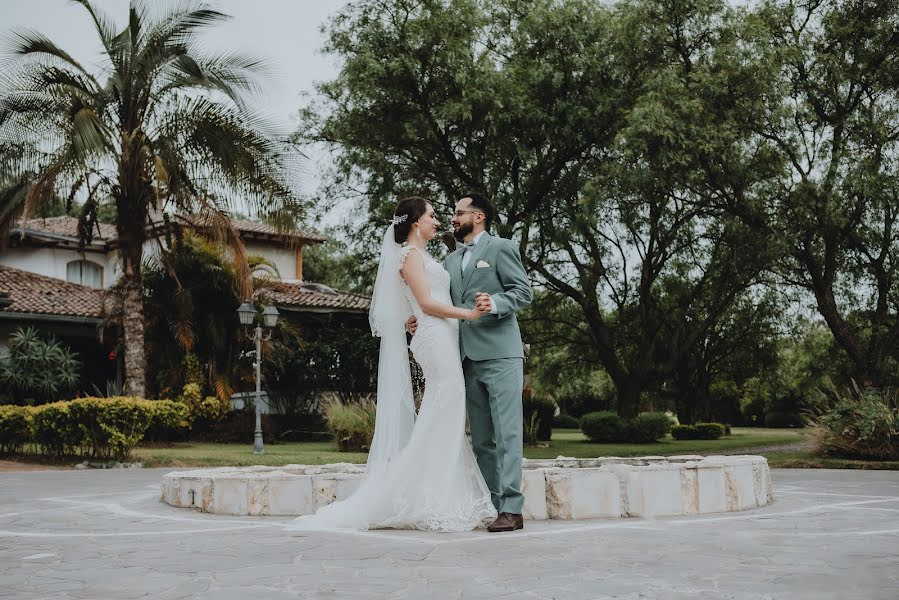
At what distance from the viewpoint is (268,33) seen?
1858 cm

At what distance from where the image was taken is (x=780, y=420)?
1895 inches

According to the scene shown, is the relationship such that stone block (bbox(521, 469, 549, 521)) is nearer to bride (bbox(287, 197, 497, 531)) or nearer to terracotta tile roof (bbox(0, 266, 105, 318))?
bride (bbox(287, 197, 497, 531))

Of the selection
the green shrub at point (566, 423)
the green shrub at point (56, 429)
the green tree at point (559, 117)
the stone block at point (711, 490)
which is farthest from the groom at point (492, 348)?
the green shrub at point (566, 423)

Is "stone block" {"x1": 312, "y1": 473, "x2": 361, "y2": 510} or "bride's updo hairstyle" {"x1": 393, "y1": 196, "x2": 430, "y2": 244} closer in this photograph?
"bride's updo hairstyle" {"x1": 393, "y1": 196, "x2": 430, "y2": 244}

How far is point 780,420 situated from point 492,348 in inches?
1786

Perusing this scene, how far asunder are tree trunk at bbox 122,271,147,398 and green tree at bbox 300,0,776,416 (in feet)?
19.4

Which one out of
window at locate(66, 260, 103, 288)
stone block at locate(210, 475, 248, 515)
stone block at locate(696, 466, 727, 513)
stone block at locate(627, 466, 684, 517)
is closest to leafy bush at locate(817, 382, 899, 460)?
stone block at locate(696, 466, 727, 513)

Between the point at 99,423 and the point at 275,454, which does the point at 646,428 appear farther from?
the point at 99,423

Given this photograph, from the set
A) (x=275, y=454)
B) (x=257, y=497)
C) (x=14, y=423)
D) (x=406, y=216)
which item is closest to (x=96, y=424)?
(x=14, y=423)

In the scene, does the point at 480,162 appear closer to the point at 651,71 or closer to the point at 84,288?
the point at 651,71

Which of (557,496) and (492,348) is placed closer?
(492,348)

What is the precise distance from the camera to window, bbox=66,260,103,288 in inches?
1313

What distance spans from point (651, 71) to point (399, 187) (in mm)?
6807

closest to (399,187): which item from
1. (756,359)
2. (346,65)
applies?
(346,65)
